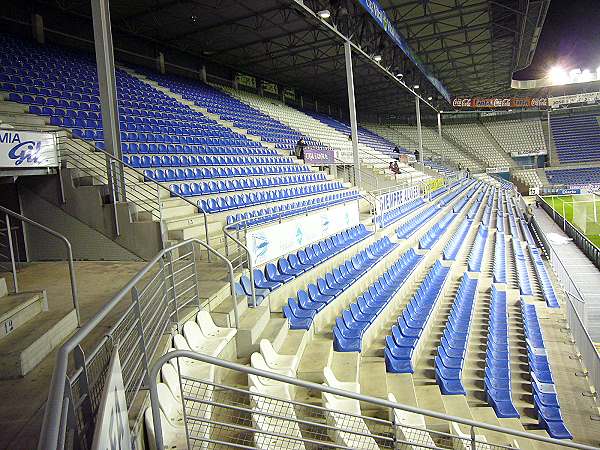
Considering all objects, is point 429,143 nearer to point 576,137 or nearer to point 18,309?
point 576,137

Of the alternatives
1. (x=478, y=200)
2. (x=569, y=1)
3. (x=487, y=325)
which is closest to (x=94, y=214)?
(x=487, y=325)

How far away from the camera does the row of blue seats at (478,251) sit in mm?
11798

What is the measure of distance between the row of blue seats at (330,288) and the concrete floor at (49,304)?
206 cm

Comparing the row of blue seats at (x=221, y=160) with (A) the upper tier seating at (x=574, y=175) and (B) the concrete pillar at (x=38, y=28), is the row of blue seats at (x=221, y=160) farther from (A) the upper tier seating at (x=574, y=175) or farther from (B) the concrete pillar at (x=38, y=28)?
(A) the upper tier seating at (x=574, y=175)

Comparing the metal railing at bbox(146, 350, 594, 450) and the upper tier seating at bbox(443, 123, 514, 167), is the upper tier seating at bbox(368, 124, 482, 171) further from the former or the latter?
the metal railing at bbox(146, 350, 594, 450)

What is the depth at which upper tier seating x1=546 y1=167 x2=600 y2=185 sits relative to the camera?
3842 centimetres

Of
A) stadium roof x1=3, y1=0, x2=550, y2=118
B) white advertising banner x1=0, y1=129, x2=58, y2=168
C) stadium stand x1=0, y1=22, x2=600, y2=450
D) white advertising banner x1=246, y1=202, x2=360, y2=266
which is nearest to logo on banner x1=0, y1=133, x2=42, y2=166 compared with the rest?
white advertising banner x1=0, y1=129, x2=58, y2=168

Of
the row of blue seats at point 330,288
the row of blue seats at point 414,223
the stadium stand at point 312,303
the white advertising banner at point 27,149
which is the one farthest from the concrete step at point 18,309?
the row of blue seats at point 414,223

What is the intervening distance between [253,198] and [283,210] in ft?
3.62

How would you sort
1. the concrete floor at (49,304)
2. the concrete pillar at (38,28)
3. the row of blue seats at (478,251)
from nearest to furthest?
the concrete floor at (49,304)
the row of blue seats at (478,251)
the concrete pillar at (38,28)

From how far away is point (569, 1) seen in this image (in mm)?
25297

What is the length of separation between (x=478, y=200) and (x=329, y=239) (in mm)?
19889

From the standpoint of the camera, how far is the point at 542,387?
5.93 meters

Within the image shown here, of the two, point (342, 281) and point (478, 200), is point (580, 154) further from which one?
point (342, 281)
